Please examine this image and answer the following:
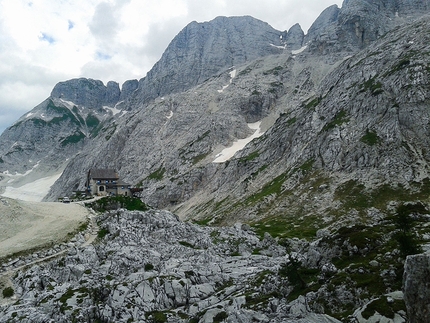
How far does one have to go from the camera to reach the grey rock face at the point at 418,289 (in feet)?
57.7

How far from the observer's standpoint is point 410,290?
1842cm

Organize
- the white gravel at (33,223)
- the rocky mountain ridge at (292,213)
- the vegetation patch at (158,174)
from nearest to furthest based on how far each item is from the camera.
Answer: the rocky mountain ridge at (292,213) < the white gravel at (33,223) < the vegetation patch at (158,174)

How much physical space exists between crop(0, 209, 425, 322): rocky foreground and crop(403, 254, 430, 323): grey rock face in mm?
262

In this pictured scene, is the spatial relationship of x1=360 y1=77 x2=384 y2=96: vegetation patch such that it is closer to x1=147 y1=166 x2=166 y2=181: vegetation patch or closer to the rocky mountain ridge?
the rocky mountain ridge

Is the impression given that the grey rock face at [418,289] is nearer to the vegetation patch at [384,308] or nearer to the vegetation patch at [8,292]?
the vegetation patch at [384,308]

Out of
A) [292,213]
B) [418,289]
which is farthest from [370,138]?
[418,289]

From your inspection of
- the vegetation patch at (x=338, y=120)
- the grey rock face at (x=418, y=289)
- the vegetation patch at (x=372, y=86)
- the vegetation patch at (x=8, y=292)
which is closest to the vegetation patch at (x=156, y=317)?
the vegetation patch at (x=8, y=292)

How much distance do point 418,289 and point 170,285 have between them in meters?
24.7

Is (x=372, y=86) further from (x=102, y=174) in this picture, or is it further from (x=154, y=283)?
(x=154, y=283)

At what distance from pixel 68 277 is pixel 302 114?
4948 inches

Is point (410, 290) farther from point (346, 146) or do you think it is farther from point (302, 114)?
point (302, 114)

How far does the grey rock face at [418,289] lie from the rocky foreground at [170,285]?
26 cm

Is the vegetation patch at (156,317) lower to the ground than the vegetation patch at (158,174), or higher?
lower

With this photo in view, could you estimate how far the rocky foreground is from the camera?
88.9 ft
